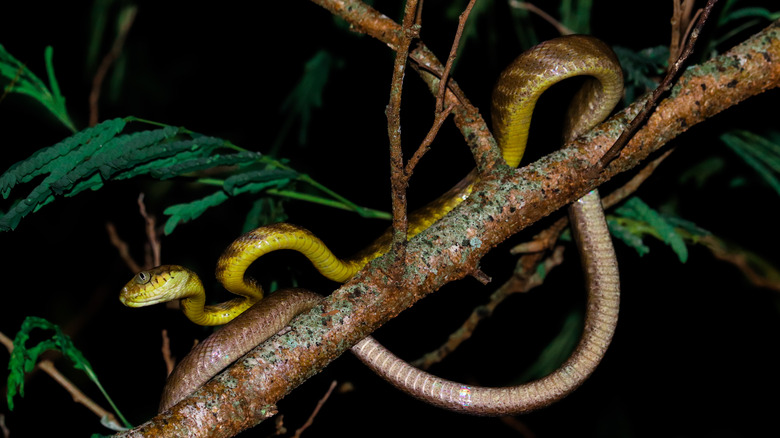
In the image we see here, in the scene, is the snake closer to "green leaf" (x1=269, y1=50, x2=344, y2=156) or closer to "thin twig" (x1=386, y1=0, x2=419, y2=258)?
"thin twig" (x1=386, y1=0, x2=419, y2=258)

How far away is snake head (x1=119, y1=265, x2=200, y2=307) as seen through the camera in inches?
83.8

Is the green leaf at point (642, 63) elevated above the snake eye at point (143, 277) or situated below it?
above

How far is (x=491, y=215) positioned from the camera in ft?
5.70

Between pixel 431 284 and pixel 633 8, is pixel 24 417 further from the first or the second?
pixel 633 8

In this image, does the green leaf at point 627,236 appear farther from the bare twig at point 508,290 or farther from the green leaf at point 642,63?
the green leaf at point 642,63

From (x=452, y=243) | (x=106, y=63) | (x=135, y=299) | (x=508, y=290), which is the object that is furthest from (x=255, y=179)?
(x=106, y=63)

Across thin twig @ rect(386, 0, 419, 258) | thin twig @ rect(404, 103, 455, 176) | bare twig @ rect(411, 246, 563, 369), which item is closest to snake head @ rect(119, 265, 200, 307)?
thin twig @ rect(386, 0, 419, 258)

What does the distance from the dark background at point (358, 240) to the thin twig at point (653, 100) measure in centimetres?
166

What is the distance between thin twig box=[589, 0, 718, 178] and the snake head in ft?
5.23

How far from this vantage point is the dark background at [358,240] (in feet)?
13.9

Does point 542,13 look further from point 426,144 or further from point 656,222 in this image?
point 426,144

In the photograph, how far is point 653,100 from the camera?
1.65 metres

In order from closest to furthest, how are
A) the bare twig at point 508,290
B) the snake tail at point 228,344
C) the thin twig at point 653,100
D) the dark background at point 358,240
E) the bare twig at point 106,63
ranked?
the thin twig at point 653,100 < the snake tail at point 228,344 < the bare twig at point 508,290 < the bare twig at point 106,63 < the dark background at point 358,240

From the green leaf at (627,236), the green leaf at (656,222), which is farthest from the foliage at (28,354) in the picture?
the green leaf at (656,222)
